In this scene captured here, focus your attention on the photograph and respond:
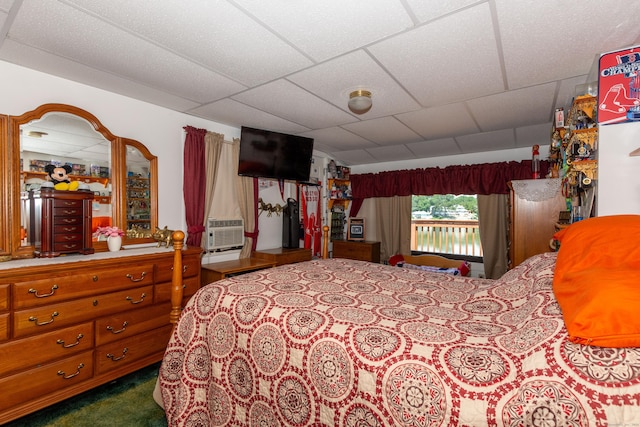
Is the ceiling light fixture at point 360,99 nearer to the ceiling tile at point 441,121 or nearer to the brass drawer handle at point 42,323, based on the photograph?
the ceiling tile at point 441,121

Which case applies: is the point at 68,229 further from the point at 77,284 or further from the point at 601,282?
the point at 601,282

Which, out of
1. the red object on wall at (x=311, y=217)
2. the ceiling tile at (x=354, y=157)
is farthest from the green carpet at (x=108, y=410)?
the ceiling tile at (x=354, y=157)

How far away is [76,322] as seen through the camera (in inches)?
76.7

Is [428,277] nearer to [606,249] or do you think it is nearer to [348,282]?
[348,282]

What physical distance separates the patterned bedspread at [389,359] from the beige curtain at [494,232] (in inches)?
109

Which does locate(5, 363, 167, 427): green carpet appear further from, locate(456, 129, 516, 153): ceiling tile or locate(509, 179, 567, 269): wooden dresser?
locate(456, 129, 516, 153): ceiling tile

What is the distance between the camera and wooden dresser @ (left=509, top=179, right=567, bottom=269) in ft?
9.21

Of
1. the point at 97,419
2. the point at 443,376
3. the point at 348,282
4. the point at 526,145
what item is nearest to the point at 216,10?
the point at 348,282

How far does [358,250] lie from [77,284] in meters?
3.86

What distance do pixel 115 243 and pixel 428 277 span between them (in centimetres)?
263

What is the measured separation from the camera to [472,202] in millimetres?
4707

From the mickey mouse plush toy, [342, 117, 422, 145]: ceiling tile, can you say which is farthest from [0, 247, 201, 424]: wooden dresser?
[342, 117, 422, 145]: ceiling tile

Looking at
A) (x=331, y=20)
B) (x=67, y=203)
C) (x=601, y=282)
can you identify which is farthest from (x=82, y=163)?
(x=601, y=282)

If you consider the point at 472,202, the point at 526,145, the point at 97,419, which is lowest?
the point at 97,419
